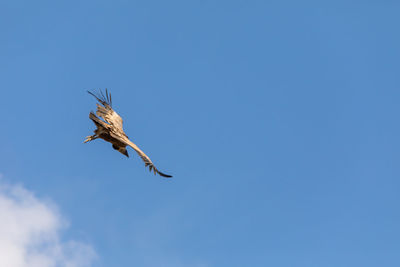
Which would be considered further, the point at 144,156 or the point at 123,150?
the point at 123,150

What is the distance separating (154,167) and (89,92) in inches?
345

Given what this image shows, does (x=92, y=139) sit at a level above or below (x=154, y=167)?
above

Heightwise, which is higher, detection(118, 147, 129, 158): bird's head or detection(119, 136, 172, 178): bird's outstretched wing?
detection(118, 147, 129, 158): bird's head

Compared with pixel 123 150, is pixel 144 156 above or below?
below

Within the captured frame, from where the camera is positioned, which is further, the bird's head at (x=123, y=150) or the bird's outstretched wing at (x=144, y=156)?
the bird's head at (x=123, y=150)

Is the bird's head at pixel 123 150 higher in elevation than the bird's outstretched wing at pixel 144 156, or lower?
higher

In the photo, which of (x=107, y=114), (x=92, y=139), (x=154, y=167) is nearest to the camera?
(x=154, y=167)

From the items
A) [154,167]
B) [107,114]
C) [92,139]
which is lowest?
[154,167]

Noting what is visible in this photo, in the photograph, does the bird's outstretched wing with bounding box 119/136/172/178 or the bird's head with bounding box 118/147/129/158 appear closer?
the bird's outstretched wing with bounding box 119/136/172/178

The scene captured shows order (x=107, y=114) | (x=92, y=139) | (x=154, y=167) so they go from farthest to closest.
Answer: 1. (x=107, y=114)
2. (x=92, y=139)
3. (x=154, y=167)

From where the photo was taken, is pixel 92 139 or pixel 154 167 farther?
pixel 92 139

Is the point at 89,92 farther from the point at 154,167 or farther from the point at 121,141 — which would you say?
the point at 154,167

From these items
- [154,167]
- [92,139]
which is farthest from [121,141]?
[154,167]

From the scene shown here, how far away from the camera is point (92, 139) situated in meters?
26.2
